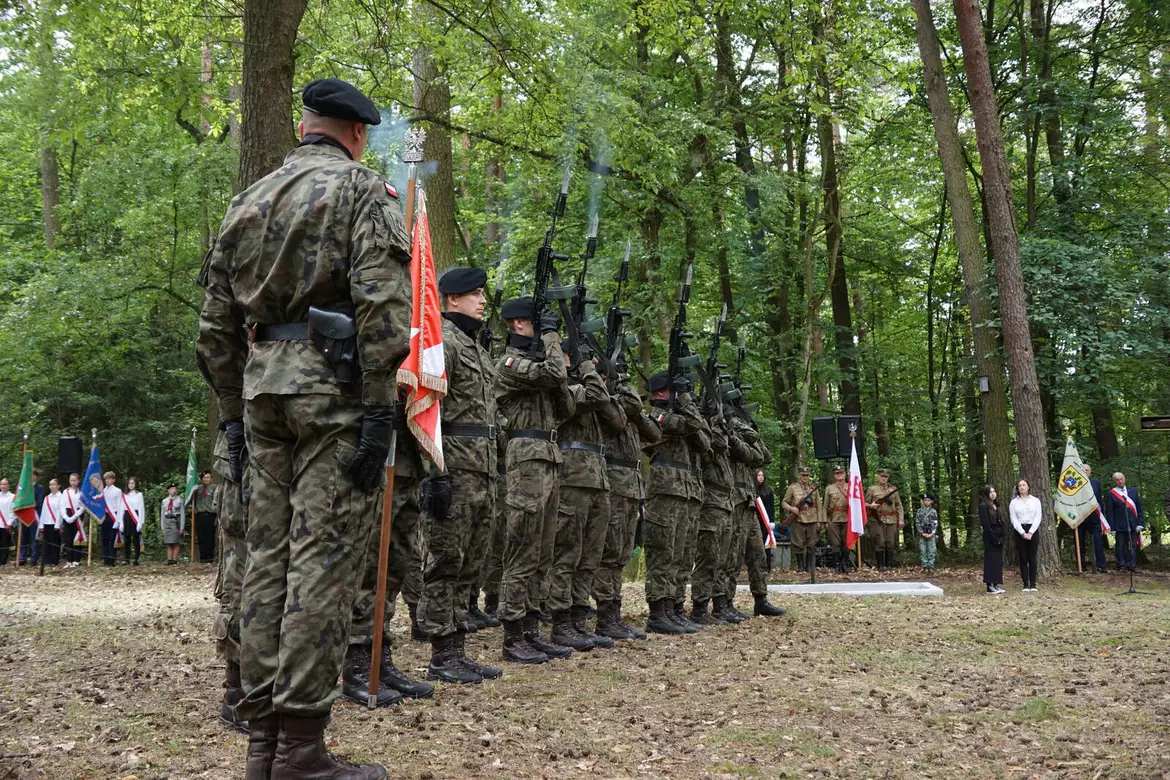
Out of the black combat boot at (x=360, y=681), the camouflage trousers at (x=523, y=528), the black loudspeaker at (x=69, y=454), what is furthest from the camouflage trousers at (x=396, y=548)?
the black loudspeaker at (x=69, y=454)

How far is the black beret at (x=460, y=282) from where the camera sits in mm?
7215

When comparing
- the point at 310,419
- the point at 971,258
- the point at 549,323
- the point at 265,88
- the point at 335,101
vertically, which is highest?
the point at 971,258

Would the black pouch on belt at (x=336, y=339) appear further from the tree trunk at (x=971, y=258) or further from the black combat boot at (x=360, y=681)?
the tree trunk at (x=971, y=258)

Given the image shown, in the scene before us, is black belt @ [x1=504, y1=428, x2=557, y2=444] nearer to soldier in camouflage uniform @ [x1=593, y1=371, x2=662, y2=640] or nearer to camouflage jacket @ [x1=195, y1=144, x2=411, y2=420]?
soldier in camouflage uniform @ [x1=593, y1=371, x2=662, y2=640]

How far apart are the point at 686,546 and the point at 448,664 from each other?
155 inches

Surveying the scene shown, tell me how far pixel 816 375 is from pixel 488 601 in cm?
1672

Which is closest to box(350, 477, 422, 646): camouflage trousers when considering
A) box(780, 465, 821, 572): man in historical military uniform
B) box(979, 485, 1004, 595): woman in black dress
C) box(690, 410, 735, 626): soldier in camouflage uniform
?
box(690, 410, 735, 626): soldier in camouflage uniform

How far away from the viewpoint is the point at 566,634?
27.8ft

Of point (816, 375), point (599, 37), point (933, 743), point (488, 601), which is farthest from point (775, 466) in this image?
point (933, 743)

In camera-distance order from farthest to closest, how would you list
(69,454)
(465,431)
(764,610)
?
(69,454) < (764,610) < (465,431)

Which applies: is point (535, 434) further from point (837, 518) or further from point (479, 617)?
point (837, 518)

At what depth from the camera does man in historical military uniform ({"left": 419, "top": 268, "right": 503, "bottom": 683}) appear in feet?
21.5

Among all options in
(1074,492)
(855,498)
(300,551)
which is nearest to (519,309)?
(300,551)

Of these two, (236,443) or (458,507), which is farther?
(458,507)
